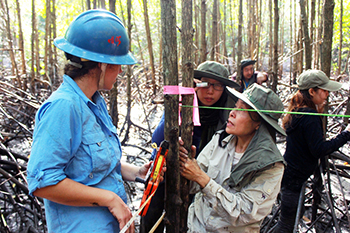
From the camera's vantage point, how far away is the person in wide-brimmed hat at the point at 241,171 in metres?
1.54

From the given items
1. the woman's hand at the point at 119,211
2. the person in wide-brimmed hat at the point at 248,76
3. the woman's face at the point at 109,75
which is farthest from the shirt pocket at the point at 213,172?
the person in wide-brimmed hat at the point at 248,76

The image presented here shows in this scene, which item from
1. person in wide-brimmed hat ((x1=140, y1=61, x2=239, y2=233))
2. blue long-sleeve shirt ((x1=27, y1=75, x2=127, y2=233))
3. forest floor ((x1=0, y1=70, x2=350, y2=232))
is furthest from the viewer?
forest floor ((x1=0, y1=70, x2=350, y2=232))

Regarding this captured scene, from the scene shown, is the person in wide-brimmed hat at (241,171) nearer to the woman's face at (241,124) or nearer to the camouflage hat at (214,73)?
the woman's face at (241,124)

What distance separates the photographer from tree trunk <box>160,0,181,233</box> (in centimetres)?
129

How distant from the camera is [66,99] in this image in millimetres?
1063

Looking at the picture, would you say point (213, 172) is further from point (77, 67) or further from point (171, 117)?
point (77, 67)

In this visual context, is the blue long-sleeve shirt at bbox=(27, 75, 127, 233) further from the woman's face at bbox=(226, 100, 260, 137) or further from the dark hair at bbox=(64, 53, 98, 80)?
the woman's face at bbox=(226, 100, 260, 137)

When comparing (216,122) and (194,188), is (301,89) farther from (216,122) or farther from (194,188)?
(194,188)

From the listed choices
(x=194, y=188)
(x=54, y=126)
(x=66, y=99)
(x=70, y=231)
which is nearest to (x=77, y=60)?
(x=66, y=99)

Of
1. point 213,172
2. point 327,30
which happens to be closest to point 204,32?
point 327,30

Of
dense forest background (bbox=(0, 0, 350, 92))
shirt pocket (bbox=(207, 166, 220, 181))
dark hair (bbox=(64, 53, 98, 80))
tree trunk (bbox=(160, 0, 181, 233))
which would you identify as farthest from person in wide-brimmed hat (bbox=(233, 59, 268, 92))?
dark hair (bbox=(64, 53, 98, 80))

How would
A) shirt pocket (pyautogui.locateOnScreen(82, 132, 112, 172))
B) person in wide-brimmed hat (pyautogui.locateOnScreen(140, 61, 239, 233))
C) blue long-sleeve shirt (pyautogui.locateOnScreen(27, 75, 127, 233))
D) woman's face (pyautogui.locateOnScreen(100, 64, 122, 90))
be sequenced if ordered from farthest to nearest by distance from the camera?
person in wide-brimmed hat (pyautogui.locateOnScreen(140, 61, 239, 233)), woman's face (pyautogui.locateOnScreen(100, 64, 122, 90)), shirt pocket (pyautogui.locateOnScreen(82, 132, 112, 172)), blue long-sleeve shirt (pyautogui.locateOnScreen(27, 75, 127, 233))

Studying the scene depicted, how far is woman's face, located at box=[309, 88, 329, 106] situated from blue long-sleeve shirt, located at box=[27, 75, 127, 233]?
7.02ft

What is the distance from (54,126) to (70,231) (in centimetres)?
50
